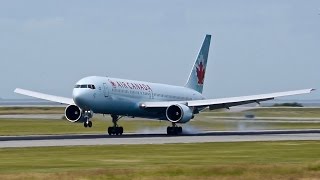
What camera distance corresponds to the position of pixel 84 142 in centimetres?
6594

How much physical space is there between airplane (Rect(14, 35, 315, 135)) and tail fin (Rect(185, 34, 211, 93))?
16.3ft

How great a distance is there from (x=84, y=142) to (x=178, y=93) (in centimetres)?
3005

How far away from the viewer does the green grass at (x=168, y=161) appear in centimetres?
3916

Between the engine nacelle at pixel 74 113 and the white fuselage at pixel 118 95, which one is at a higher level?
the white fuselage at pixel 118 95

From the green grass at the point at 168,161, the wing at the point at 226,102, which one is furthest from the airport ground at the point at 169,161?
the wing at the point at 226,102

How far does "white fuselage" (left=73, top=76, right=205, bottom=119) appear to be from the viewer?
265 feet

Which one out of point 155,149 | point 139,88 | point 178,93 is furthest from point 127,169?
point 178,93

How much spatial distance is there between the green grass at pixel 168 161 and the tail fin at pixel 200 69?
3690 centimetres

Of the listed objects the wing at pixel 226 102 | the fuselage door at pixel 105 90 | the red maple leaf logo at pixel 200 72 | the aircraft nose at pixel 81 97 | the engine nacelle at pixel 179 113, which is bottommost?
the engine nacelle at pixel 179 113

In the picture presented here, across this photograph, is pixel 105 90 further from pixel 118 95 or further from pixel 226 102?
pixel 226 102

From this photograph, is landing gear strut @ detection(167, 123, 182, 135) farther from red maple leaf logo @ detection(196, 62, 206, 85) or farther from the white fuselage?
red maple leaf logo @ detection(196, 62, 206, 85)

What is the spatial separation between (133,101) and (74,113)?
5491mm

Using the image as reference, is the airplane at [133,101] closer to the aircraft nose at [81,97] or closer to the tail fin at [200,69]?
the aircraft nose at [81,97]

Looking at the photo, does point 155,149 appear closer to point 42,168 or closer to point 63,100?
point 42,168
